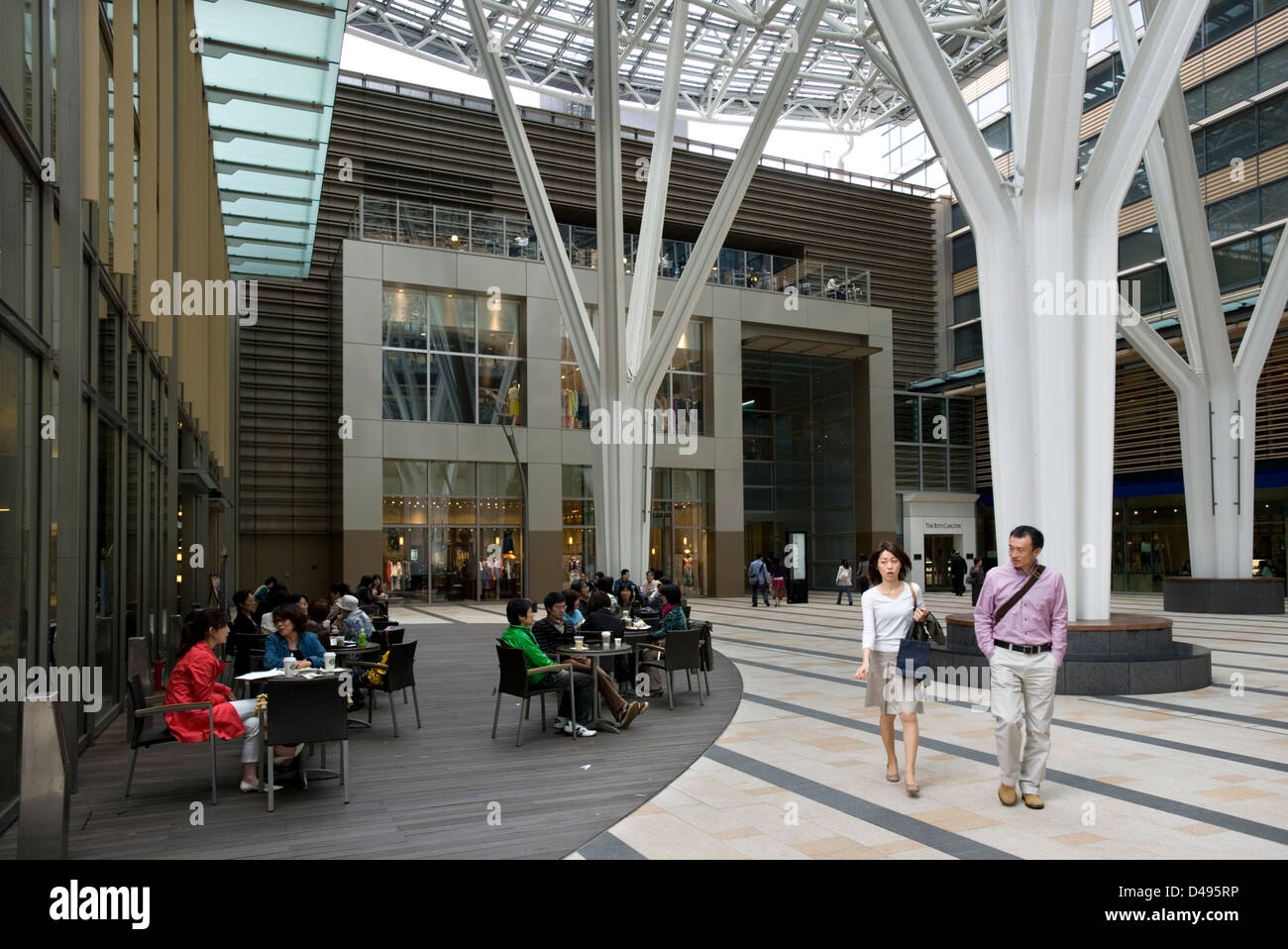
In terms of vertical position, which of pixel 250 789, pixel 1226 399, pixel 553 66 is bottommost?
pixel 250 789

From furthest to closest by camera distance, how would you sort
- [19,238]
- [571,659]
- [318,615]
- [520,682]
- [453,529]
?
[453,529]
[318,615]
[571,659]
[520,682]
[19,238]

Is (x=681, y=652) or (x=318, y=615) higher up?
(x=318, y=615)

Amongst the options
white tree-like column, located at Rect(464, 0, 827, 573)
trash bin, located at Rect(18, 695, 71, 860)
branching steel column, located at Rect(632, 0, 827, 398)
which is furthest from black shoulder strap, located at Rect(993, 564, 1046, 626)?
branching steel column, located at Rect(632, 0, 827, 398)

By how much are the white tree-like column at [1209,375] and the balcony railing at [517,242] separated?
39.5 ft

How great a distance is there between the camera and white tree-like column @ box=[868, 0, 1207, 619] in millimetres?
11531

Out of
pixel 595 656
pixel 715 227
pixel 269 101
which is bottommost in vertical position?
pixel 595 656

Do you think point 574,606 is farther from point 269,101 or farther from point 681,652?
point 269,101

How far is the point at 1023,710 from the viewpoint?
647cm

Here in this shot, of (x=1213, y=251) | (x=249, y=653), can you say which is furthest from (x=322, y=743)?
(x=1213, y=251)

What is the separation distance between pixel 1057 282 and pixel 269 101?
1331cm
